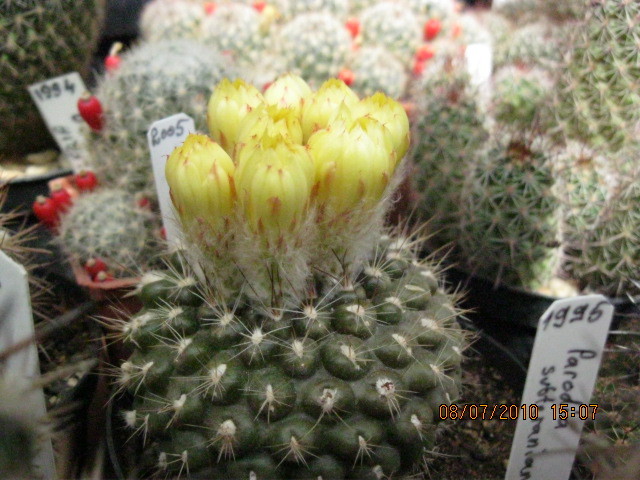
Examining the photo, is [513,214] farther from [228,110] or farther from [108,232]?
[108,232]

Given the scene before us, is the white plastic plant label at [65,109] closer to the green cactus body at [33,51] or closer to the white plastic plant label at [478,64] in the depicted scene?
the green cactus body at [33,51]

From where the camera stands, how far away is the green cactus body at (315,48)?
200 cm

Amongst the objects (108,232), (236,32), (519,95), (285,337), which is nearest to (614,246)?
(519,95)

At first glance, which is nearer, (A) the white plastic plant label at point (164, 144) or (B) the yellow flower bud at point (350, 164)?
(B) the yellow flower bud at point (350, 164)

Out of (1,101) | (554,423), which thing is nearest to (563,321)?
(554,423)

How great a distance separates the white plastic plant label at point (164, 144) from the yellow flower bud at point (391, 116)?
0.38m

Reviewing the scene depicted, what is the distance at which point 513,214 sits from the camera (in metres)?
1.29

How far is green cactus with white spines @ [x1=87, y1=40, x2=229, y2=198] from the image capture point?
1346 mm

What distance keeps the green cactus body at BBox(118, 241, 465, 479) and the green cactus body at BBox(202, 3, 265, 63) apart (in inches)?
56.7

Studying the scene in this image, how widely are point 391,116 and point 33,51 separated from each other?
123 cm

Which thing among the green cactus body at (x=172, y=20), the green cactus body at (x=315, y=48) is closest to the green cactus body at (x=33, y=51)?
the green cactus body at (x=172, y=20)

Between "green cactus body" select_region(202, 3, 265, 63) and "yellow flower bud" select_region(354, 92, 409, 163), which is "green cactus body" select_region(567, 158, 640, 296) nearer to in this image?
"yellow flower bud" select_region(354, 92, 409, 163)

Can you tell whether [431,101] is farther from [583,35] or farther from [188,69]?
[188,69]
